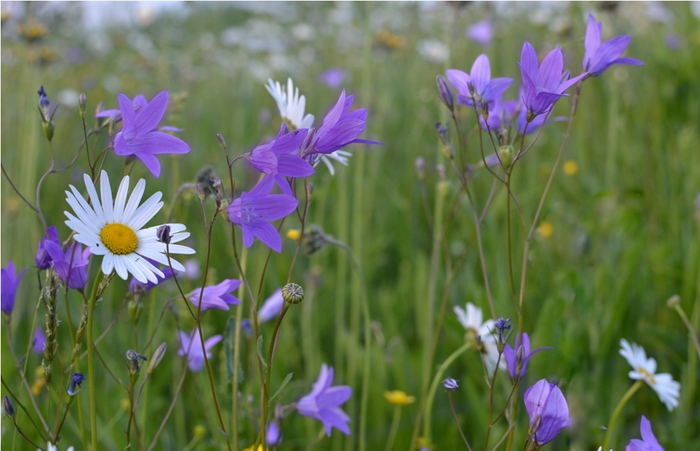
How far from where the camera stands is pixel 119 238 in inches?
26.7

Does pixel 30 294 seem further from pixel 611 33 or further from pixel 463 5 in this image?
pixel 611 33

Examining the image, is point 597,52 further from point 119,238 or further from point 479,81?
point 119,238

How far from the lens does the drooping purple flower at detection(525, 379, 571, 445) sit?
66cm

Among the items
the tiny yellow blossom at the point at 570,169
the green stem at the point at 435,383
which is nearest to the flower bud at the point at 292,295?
the green stem at the point at 435,383

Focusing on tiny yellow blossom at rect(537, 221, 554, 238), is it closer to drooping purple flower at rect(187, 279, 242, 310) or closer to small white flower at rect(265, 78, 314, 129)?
small white flower at rect(265, 78, 314, 129)

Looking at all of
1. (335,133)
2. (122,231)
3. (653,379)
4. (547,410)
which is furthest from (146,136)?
(653,379)

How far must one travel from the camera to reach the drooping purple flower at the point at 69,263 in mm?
674

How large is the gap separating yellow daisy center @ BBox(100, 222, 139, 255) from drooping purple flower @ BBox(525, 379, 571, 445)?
466 mm

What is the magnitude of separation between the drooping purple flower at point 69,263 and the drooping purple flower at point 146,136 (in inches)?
4.9

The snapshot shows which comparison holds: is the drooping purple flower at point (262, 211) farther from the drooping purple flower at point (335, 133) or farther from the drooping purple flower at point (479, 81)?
the drooping purple flower at point (479, 81)

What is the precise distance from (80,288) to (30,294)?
1600 mm

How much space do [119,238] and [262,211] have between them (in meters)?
0.16

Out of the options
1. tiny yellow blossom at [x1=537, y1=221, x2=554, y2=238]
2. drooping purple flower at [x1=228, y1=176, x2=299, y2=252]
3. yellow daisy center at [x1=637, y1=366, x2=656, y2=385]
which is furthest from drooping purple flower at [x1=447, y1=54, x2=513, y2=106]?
tiny yellow blossom at [x1=537, y1=221, x2=554, y2=238]

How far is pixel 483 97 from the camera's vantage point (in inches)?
34.5
